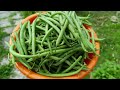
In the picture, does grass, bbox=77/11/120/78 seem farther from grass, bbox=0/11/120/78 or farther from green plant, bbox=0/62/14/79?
green plant, bbox=0/62/14/79

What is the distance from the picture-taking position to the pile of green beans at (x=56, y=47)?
239cm

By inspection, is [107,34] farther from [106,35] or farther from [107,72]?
[107,72]

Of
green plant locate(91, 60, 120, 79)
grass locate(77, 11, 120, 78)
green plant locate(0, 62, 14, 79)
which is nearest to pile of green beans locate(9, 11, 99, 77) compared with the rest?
green plant locate(91, 60, 120, 79)

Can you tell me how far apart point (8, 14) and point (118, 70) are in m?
2.00

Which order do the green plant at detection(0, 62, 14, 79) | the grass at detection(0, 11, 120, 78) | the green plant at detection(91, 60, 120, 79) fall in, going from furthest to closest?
1. the grass at detection(0, 11, 120, 78)
2. the green plant at detection(0, 62, 14, 79)
3. the green plant at detection(91, 60, 120, 79)

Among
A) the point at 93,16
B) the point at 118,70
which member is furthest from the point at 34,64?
the point at 93,16

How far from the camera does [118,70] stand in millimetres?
2404

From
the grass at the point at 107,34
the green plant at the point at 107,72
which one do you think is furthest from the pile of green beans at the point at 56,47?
the grass at the point at 107,34

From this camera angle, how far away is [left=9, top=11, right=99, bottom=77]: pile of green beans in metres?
2.39

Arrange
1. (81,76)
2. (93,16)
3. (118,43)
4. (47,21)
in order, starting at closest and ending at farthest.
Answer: (81,76) → (47,21) → (118,43) → (93,16)

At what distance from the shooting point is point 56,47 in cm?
240

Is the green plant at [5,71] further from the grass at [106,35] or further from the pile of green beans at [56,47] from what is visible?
the pile of green beans at [56,47]

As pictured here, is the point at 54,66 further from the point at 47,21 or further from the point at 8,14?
the point at 8,14

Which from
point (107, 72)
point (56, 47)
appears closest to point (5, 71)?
point (56, 47)
